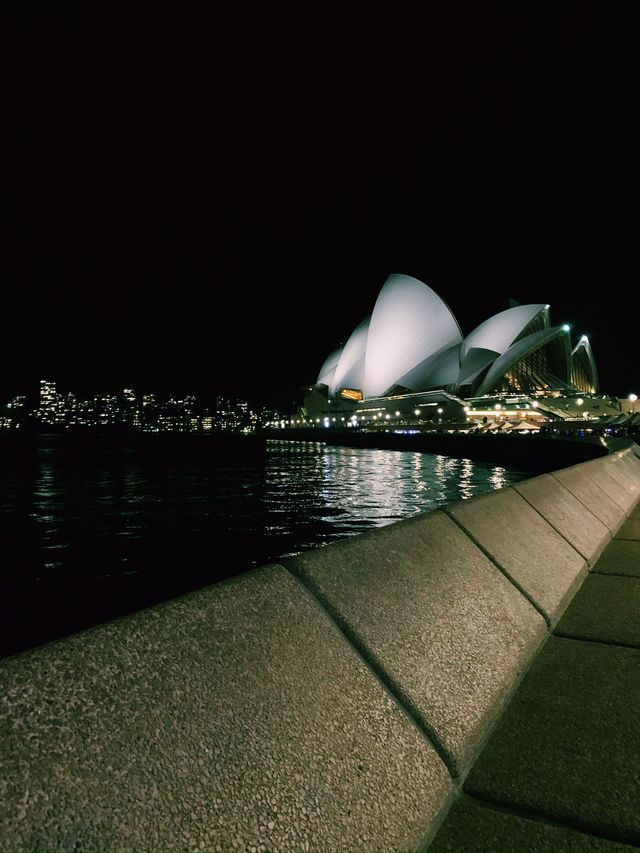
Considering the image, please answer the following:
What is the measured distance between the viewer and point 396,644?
165 cm

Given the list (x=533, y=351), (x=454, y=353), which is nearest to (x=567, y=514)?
(x=533, y=351)

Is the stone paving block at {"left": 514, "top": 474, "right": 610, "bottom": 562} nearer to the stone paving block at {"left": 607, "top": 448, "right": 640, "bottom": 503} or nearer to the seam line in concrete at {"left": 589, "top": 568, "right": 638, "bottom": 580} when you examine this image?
the seam line in concrete at {"left": 589, "top": 568, "right": 638, "bottom": 580}

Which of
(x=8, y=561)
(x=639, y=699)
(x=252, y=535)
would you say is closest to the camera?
(x=639, y=699)

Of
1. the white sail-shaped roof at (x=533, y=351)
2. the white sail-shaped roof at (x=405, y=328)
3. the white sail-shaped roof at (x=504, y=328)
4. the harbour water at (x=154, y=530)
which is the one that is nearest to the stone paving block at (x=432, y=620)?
the harbour water at (x=154, y=530)

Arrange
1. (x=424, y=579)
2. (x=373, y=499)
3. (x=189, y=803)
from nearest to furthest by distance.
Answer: (x=189, y=803) < (x=424, y=579) < (x=373, y=499)

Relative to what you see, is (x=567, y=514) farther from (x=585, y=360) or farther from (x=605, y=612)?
(x=585, y=360)

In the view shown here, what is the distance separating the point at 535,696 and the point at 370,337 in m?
72.6

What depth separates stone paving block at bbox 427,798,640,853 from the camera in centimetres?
117

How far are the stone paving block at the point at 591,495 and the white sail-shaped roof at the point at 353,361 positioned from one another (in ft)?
253

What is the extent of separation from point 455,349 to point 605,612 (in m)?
72.5

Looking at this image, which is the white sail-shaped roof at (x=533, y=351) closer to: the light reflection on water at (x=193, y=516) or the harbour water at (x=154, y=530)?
the light reflection on water at (x=193, y=516)

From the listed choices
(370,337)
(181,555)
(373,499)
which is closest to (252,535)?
(181,555)

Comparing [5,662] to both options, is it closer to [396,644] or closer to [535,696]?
[396,644]

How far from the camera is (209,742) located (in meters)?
1.06
